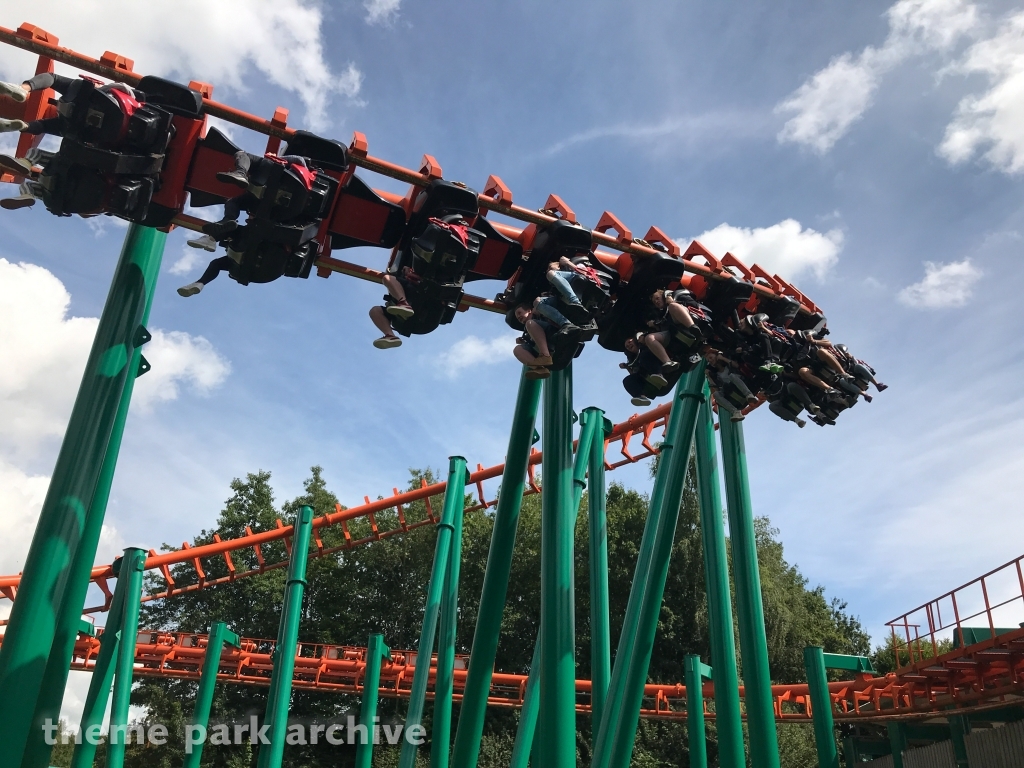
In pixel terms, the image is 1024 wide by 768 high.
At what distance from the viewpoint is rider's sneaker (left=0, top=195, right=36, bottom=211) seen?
310cm

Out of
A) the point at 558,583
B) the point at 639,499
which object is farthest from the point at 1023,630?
the point at 639,499

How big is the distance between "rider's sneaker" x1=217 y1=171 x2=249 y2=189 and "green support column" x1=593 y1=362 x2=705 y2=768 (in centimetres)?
258

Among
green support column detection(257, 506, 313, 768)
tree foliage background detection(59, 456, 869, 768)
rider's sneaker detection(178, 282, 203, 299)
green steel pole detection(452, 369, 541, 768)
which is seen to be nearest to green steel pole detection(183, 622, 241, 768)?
green support column detection(257, 506, 313, 768)

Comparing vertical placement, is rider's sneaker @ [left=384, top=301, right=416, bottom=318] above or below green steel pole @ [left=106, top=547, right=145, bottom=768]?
above

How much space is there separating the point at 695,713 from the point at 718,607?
2.04m

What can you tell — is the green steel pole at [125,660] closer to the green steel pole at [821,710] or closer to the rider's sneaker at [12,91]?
the rider's sneaker at [12,91]

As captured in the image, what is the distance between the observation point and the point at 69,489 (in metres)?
2.95

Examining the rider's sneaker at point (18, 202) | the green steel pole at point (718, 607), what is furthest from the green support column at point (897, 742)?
the rider's sneaker at point (18, 202)

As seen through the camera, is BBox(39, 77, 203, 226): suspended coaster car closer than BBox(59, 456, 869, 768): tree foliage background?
Yes

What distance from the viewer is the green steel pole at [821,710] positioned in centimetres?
681

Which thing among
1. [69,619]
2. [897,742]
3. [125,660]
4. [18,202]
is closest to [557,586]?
[69,619]

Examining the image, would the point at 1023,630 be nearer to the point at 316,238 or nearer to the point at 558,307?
the point at 558,307

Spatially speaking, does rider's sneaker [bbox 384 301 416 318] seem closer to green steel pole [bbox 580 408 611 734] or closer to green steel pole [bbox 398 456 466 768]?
green steel pole [bbox 580 408 611 734]

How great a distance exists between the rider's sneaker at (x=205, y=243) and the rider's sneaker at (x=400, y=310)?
75 centimetres
